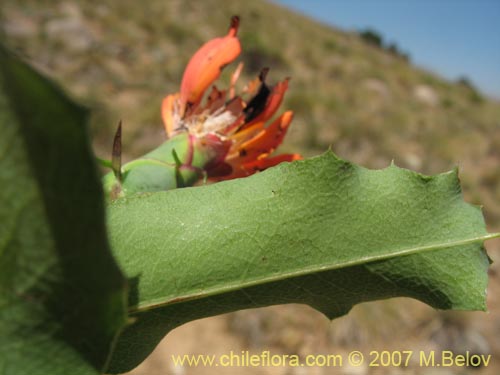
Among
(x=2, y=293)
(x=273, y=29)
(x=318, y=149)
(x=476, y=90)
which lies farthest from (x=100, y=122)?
(x=476, y=90)

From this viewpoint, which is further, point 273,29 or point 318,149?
point 273,29

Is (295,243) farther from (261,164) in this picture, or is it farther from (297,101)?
(297,101)

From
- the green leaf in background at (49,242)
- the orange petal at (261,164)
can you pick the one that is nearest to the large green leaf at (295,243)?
the green leaf in background at (49,242)

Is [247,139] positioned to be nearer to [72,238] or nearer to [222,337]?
[72,238]

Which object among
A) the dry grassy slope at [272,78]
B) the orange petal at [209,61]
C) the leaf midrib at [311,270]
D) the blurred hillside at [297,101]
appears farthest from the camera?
the dry grassy slope at [272,78]

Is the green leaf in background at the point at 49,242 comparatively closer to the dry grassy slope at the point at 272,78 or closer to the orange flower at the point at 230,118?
the orange flower at the point at 230,118

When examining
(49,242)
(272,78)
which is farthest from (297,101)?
(49,242)

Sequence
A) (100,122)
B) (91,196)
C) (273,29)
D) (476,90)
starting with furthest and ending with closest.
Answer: (476,90), (273,29), (100,122), (91,196)
